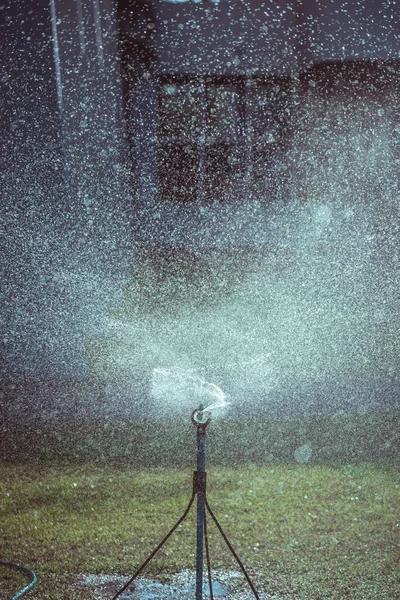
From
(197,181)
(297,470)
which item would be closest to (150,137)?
(197,181)

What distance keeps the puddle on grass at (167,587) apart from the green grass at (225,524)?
5cm

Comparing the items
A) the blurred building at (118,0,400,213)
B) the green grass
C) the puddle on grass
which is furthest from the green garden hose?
the blurred building at (118,0,400,213)

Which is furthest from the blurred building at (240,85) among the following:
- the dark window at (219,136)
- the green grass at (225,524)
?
the green grass at (225,524)

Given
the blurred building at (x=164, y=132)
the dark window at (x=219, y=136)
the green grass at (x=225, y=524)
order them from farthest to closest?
the dark window at (x=219, y=136) → the blurred building at (x=164, y=132) → the green grass at (x=225, y=524)

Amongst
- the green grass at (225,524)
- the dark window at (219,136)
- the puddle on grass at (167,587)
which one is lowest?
the puddle on grass at (167,587)

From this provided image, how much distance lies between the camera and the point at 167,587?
8.02 ft

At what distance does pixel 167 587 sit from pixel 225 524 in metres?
0.57

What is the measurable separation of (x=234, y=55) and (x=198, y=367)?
301 centimetres

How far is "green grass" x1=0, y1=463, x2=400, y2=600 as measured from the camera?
2.52 metres

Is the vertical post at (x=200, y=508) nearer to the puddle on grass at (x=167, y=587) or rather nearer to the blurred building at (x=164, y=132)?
the puddle on grass at (x=167, y=587)

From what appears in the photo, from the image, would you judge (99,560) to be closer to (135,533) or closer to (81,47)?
(135,533)

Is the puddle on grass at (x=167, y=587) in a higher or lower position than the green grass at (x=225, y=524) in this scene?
lower

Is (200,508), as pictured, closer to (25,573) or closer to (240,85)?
(25,573)

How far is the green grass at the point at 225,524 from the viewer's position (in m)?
2.52
